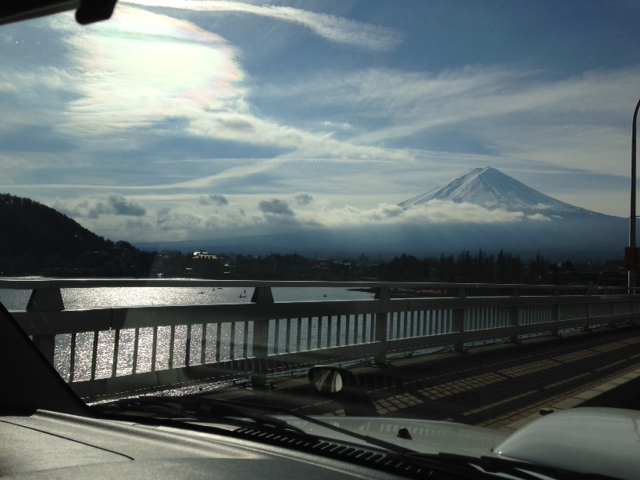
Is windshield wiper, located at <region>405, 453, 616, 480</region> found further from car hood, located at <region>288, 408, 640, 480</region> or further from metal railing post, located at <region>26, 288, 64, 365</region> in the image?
metal railing post, located at <region>26, 288, 64, 365</region>

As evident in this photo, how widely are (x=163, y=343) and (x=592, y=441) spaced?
5.30 m

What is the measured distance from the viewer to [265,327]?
846 centimetres

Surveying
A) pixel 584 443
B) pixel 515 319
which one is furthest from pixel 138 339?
pixel 515 319

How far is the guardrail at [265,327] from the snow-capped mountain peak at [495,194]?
3.20 metres

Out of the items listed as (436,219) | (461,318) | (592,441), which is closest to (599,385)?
(436,219)

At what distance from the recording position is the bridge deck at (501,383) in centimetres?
480

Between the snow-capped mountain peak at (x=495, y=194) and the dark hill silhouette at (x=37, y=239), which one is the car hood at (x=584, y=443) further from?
the dark hill silhouette at (x=37, y=239)

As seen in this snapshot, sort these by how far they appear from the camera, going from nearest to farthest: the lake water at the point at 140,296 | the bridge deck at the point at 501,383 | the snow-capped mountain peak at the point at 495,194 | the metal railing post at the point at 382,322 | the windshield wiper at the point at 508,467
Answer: the windshield wiper at the point at 508,467 < the snow-capped mountain peak at the point at 495,194 < the bridge deck at the point at 501,383 < the lake water at the point at 140,296 < the metal railing post at the point at 382,322

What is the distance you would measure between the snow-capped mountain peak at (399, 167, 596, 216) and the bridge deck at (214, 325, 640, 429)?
4.55 feet

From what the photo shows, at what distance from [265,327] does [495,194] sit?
483cm

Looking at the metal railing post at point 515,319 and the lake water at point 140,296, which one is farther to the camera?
the metal railing post at point 515,319

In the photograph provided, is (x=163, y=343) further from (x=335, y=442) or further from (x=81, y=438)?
(x=335, y=442)

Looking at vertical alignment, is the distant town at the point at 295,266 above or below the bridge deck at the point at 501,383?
above

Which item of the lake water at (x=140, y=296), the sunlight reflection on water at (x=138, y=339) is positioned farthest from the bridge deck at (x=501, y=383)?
the lake water at (x=140, y=296)
